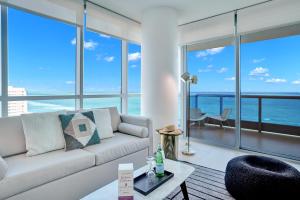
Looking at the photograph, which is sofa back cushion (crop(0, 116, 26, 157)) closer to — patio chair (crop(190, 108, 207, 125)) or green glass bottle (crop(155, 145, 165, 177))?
green glass bottle (crop(155, 145, 165, 177))

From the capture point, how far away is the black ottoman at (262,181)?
164cm

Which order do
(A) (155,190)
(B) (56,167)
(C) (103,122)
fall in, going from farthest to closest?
(C) (103,122), (B) (56,167), (A) (155,190)

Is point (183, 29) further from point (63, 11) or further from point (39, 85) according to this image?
point (39, 85)

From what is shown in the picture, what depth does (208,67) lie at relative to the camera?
4191 millimetres

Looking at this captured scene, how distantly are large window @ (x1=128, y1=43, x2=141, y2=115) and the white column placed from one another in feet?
1.99

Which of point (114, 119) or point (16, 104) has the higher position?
point (16, 104)

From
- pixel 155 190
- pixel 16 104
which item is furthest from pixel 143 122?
pixel 16 104

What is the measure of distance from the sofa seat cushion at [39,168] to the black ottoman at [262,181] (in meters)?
1.53

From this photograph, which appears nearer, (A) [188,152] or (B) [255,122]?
(A) [188,152]

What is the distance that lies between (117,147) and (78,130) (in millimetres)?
518

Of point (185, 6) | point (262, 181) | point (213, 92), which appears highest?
point (185, 6)

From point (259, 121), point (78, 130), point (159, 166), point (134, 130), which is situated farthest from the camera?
point (259, 121)

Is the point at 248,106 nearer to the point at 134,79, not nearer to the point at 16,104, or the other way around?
the point at 134,79

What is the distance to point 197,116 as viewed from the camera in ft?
14.6
